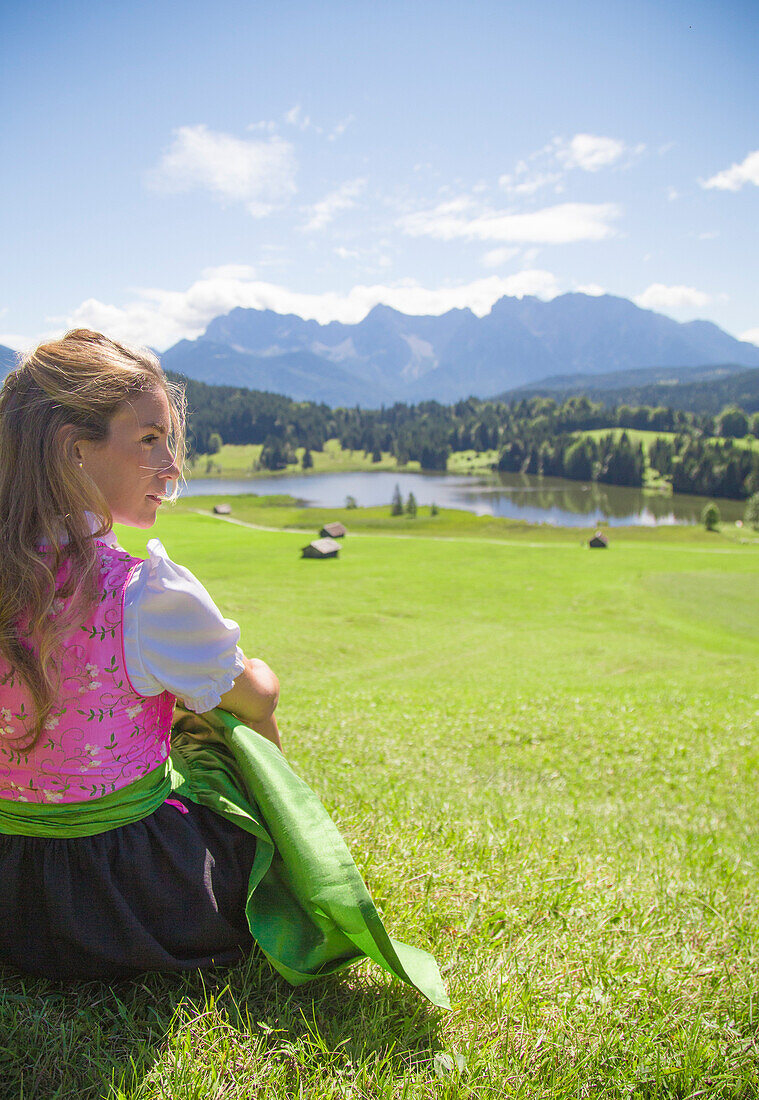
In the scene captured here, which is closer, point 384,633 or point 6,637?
point 6,637

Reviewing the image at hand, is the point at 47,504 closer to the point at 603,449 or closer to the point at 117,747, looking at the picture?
the point at 117,747

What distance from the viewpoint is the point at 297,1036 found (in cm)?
227

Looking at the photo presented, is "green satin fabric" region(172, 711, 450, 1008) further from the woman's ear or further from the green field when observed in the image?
the woman's ear

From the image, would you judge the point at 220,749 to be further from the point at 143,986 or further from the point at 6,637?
the point at 6,637

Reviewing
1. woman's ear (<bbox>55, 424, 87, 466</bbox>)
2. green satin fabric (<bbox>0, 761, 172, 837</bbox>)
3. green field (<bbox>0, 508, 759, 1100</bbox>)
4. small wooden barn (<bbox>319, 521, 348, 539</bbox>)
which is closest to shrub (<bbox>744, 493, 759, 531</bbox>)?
small wooden barn (<bbox>319, 521, 348, 539</bbox>)

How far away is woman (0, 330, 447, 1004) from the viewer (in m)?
2.23

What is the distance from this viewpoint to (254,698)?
2.73m

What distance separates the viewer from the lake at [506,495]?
308 ft

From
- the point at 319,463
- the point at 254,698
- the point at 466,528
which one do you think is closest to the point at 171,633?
the point at 254,698

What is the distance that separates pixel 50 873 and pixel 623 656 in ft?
54.1

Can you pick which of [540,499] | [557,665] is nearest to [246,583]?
[557,665]

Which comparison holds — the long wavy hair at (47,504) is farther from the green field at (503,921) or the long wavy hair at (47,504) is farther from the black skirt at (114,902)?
the green field at (503,921)

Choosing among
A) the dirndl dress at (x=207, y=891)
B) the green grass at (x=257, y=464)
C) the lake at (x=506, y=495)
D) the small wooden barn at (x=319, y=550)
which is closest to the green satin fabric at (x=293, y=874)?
the dirndl dress at (x=207, y=891)

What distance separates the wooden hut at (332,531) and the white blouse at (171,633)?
4409 cm
